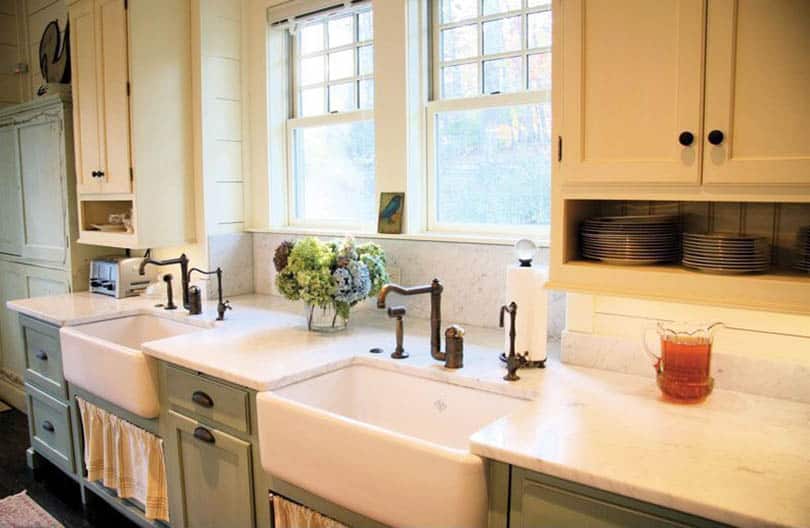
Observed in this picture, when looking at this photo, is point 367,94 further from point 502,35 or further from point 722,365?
point 722,365

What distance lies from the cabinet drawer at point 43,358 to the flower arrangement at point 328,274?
1.23 meters

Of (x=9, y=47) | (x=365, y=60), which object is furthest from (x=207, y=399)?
(x=9, y=47)

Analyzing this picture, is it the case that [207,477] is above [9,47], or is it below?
below

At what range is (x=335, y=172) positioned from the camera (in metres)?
3.15

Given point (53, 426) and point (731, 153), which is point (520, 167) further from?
point (53, 426)

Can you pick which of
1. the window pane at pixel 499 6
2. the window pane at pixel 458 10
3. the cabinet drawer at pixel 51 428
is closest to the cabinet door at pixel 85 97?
the cabinet drawer at pixel 51 428

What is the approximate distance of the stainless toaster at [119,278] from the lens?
3.29 meters

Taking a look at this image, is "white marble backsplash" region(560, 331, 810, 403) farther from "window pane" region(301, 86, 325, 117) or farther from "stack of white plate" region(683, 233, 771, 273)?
"window pane" region(301, 86, 325, 117)

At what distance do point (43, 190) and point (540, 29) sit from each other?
9.82ft

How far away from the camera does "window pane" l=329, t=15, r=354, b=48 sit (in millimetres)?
3029

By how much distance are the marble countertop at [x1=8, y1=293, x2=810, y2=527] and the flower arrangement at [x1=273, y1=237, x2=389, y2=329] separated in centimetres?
15

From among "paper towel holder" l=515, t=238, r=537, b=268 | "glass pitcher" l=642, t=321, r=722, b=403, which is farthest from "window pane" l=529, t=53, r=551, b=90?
"glass pitcher" l=642, t=321, r=722, b=403

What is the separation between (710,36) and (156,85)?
253 centimetres

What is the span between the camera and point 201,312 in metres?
2.85
